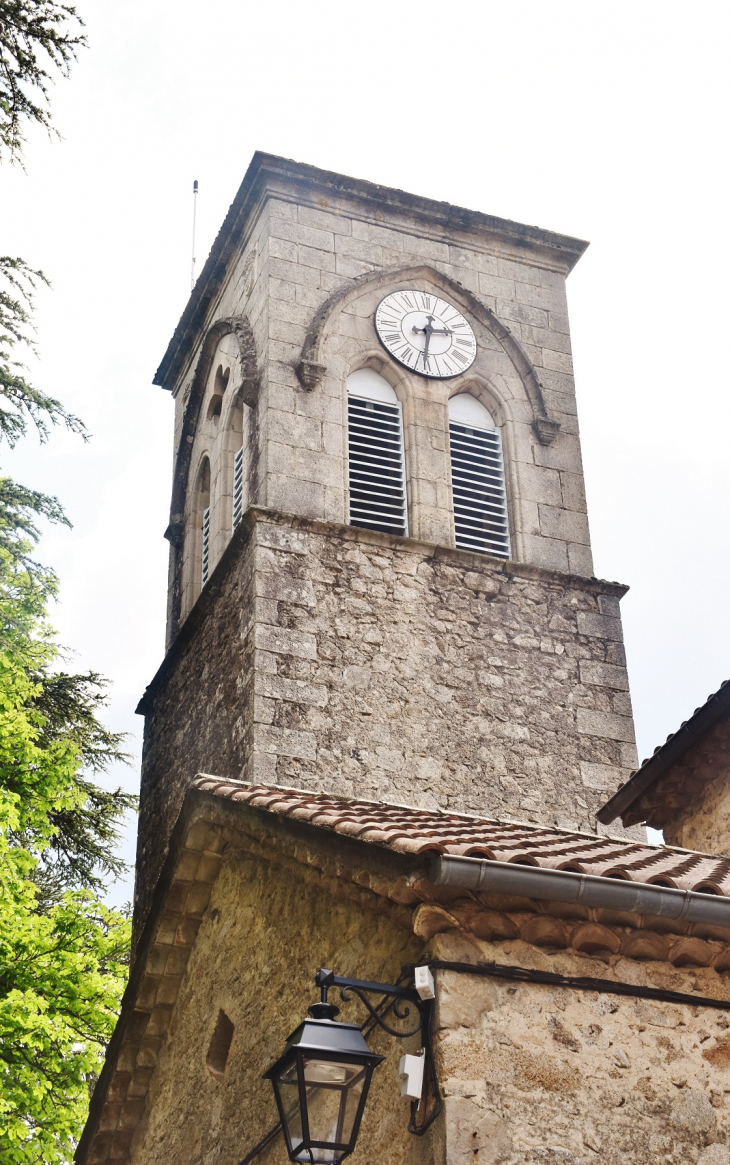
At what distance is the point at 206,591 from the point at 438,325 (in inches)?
157

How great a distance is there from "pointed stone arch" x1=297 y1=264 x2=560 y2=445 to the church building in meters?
0.03

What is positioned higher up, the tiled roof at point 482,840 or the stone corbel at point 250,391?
the stone corbel at point 250,391

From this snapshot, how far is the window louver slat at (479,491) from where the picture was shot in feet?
45.1

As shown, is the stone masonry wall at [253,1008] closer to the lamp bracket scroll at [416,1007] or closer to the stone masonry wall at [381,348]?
the lamp bracket scroll at [416,1007]

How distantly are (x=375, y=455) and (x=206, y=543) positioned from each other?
2700 mm

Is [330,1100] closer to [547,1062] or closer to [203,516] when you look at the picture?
[547,1062]

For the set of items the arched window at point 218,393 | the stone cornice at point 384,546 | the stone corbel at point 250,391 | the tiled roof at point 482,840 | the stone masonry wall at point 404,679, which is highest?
the arched window at point 218,393

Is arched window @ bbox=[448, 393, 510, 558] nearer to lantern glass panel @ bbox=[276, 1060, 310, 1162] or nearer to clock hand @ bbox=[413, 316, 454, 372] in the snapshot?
clock hand @ bbox=[413, 316, 454, 372]

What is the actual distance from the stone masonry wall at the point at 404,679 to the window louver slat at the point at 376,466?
0.61 meters

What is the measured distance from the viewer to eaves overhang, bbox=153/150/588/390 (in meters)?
14.9

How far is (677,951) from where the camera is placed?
5.84 metres

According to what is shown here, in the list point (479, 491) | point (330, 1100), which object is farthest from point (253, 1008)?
point (479, 491)

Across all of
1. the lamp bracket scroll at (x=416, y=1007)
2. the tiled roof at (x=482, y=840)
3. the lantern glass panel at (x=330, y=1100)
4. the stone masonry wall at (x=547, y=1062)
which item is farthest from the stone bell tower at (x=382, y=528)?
the lantern glass panel at (x=330, y=1100)

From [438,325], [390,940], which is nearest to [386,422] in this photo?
[438,325]
